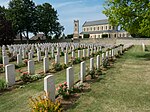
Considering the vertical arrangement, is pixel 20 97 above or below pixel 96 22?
below

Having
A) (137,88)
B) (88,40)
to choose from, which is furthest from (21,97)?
(88,40)

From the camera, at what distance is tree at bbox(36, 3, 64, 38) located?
206 ft

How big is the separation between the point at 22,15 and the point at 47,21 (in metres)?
9.29

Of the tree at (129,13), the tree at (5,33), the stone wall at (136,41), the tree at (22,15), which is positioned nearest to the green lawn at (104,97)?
the tree at (129,13)

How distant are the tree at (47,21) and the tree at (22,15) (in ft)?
9.44

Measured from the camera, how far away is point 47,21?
6406 cm

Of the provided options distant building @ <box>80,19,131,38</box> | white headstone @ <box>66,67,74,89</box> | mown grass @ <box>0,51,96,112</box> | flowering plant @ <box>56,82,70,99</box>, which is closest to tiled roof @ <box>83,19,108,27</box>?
distant building @ <box>80,19,131,38</box>

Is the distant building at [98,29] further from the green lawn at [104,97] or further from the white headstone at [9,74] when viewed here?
the white headstone at [9,74]

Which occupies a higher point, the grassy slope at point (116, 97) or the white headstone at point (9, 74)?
the white headstone at point (9, 74)

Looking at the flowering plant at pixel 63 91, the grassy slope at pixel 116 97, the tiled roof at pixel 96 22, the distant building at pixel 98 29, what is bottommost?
the grassy slope at pixel 116 97

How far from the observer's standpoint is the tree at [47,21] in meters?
62.9

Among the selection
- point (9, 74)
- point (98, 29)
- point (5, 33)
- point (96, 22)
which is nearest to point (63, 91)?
point (9, 74)

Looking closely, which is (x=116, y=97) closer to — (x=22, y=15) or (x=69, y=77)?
(x=69, y=77)

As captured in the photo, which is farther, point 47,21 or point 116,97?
point 47,21
